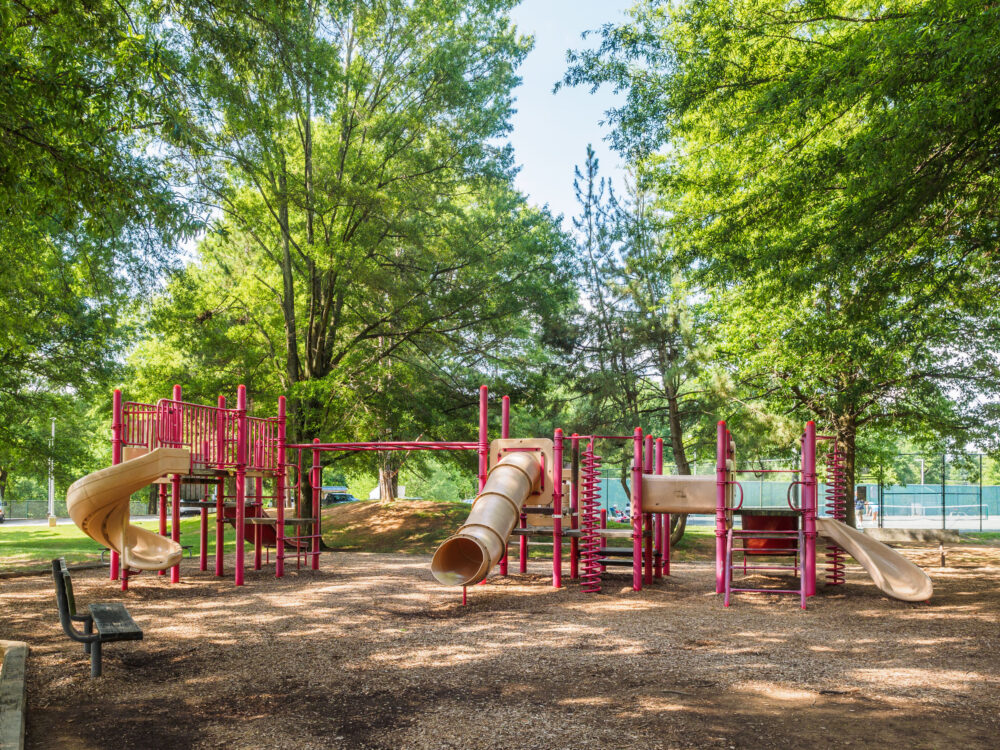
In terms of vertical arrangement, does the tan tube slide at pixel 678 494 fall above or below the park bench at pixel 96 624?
above

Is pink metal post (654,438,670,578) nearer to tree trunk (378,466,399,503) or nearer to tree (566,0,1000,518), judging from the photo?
tree (566,0,1000,518)

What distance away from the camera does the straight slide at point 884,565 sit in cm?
1056

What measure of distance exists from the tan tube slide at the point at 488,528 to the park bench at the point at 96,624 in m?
3.82

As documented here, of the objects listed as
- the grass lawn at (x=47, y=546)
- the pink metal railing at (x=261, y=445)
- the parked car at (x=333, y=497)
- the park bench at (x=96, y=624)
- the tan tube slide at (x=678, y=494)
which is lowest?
the parked car at (x=333, y=497)

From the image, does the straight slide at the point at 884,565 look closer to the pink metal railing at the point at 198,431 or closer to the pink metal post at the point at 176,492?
the pink metal railing at the point at 198,431

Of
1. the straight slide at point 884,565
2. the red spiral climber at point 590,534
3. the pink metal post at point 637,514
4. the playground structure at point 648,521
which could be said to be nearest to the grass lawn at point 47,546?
the playground structure at point 648,521

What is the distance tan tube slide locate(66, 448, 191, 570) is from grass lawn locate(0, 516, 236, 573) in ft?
12.9

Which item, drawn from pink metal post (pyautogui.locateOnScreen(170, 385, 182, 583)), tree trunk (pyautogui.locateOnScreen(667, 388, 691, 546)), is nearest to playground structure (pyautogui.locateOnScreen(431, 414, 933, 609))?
pink metal post (pyautogui.locateOnScreen(170, 385, 182, 583))

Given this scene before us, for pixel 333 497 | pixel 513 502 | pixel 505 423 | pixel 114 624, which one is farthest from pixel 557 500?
pixel 333 497

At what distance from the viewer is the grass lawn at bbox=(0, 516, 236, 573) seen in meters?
16.1

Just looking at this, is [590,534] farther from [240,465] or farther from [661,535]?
[240,465]

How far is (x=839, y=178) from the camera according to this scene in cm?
1159

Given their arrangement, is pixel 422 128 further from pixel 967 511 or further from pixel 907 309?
pixel 967 511

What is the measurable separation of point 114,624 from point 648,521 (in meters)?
8.53
